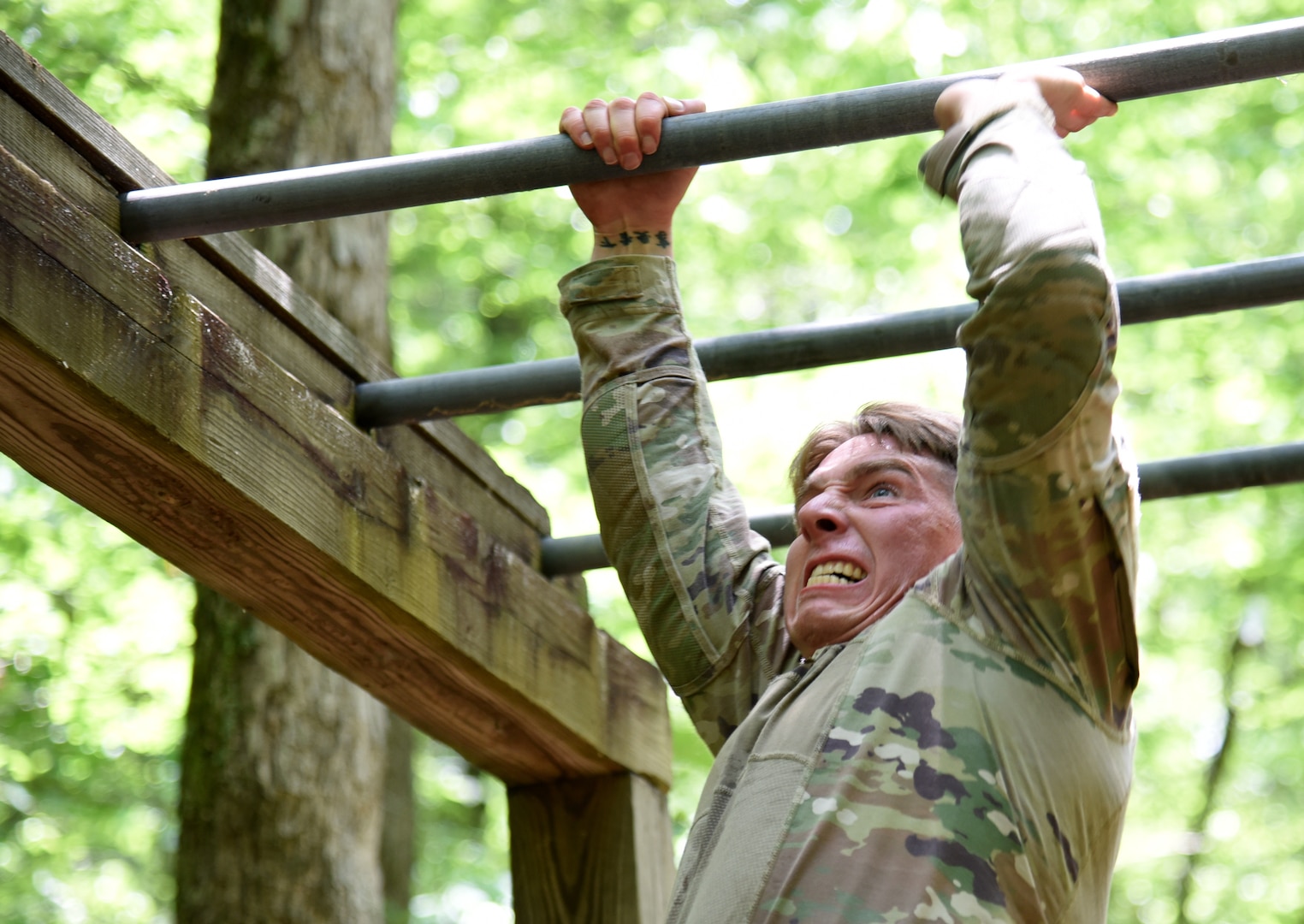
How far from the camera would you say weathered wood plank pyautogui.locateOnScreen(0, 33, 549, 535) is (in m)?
1.69

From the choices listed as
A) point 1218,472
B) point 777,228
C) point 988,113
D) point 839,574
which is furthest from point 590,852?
point 777,228

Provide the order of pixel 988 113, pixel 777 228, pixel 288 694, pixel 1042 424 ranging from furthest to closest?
pixel 777 228 < pixel 288 694 < pixel 988 113 < pixel 1042 424

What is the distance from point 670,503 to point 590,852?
87 cm

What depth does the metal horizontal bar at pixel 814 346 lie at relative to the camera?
82.7 inches

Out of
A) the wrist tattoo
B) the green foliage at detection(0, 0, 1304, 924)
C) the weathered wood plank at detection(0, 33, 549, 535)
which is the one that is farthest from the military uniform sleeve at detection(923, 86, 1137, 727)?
the green foliage at detection(0, 0, 1304, 924)

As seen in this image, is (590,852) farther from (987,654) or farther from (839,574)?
(987,654)

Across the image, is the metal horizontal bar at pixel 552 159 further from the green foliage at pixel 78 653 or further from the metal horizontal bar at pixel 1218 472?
the green foliage at pixel 78 653

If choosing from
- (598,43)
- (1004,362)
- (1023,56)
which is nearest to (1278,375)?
(1023,56)

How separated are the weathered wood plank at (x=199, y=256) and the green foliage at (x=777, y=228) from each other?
410 cm

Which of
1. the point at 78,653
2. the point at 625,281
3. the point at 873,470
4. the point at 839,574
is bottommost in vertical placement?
the point at 839,574

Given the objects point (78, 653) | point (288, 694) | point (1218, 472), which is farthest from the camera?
point (78, 653)

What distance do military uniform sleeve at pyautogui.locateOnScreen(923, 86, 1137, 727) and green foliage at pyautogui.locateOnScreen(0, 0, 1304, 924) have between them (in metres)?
4.96

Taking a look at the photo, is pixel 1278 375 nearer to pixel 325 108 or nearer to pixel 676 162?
pixel 325 108

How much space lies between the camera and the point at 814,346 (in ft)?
7.36
